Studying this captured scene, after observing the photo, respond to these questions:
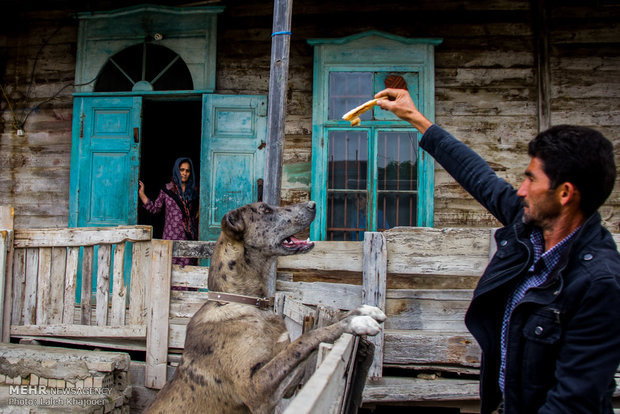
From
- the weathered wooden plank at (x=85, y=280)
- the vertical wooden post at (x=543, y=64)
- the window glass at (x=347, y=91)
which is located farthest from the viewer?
the window glass at (x=347, y=91)

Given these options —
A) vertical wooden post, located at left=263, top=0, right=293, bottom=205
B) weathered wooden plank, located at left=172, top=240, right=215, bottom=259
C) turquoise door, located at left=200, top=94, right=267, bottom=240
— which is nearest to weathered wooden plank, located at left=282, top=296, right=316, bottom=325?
vertical wooden post, located at left=263, top=0, right=293, bottom=205

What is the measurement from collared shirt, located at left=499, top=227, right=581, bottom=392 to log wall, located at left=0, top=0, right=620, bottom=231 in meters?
4.32

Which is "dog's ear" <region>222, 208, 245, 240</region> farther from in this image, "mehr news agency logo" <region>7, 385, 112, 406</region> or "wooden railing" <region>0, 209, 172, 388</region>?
"mehr news agency logo" <region>7, 385, 112, 406</region>

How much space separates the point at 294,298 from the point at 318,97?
2.96 meters

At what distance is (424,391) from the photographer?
3.53m

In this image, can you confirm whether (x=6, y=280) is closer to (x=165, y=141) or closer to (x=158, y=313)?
(x=158, y=313)

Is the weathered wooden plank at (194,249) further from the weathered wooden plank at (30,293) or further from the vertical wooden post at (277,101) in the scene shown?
the weathered wooden plank at (30,293)

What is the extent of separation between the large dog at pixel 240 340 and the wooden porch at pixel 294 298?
34 cm

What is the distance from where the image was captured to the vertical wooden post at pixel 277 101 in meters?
4.00

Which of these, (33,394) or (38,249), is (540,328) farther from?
(38,249)

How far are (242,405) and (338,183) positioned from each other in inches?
149

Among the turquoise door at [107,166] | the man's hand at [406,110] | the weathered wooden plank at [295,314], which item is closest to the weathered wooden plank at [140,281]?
the weathered wooden plank at [295,314]

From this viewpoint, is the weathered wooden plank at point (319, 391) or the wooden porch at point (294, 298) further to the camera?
the wooden porch at point (294, 298)

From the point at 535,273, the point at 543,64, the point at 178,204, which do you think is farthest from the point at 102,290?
the point at 543,64
